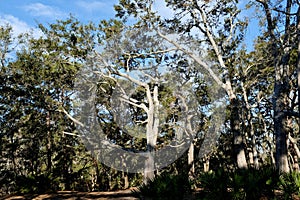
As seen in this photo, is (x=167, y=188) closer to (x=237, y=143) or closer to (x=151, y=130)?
(x=237, y=143)

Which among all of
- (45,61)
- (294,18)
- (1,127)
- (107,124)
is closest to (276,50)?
(294,18)

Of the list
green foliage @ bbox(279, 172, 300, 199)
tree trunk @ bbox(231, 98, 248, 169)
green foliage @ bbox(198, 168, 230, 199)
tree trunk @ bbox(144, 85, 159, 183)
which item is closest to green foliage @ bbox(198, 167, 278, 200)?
green foliage @ bbox(198, 168, 230, 199)

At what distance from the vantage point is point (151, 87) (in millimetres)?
19656

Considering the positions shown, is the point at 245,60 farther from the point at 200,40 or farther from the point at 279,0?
the point at 279,0

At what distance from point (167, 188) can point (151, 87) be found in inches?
505

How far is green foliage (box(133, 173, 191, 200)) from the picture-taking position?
7132 millimetres

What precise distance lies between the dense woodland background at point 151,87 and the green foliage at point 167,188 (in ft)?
0.10

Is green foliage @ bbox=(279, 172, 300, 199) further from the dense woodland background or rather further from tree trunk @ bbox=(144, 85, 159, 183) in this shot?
tree trunk @ bbox=(144, 85, 159, 183)

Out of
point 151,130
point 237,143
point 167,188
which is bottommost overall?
point 167,188

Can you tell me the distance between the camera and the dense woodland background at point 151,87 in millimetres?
10055

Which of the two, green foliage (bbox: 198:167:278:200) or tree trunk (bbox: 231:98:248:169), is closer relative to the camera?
green foliage (bbox: 198:167:278:200)

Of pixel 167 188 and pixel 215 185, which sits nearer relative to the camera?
pixel 215 185

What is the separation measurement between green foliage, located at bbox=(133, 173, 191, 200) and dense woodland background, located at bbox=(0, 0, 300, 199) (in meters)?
0.03

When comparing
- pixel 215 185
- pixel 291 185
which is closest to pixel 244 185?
pixel 215 185
